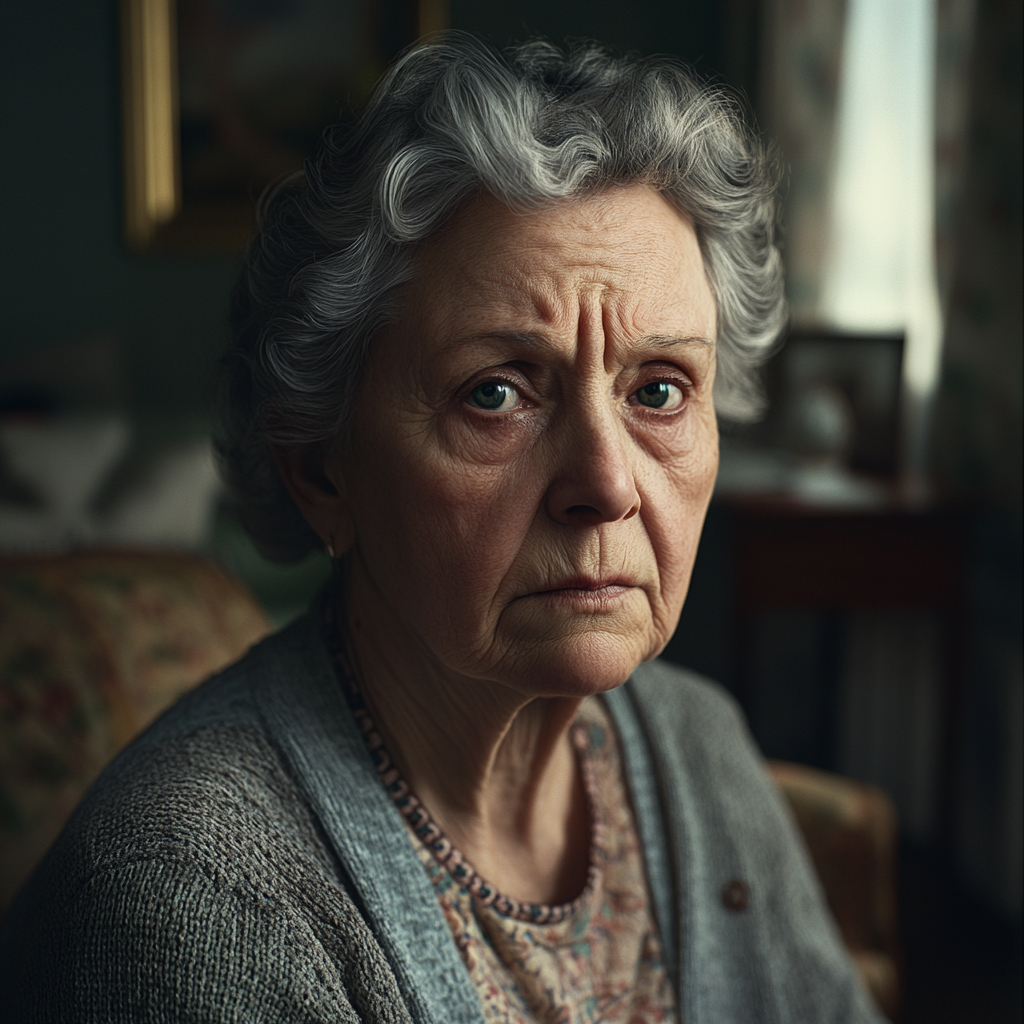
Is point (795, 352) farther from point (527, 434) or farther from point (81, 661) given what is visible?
point (527, 434)

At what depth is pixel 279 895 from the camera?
70cm

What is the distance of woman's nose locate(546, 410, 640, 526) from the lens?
72 centimetres

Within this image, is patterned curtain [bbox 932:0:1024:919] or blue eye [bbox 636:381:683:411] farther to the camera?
patterned curtain [bbox 932:0:1024:919]

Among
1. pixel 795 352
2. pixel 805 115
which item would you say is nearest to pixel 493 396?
pixel 795 352

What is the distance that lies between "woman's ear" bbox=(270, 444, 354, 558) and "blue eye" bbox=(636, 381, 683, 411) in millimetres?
263

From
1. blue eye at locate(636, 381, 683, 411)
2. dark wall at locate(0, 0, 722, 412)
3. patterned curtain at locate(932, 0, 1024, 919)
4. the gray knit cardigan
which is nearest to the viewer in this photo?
the gray knit cardigan

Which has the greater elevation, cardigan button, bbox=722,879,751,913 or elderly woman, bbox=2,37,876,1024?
elderly woman, bbox=2,37,876,1024

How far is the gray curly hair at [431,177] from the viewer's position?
2.37ft

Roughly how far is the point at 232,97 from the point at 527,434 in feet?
11.2

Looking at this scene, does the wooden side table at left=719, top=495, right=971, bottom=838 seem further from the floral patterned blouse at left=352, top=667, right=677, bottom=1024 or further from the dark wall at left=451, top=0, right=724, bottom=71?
the dark wall at left=451, top=0, right=724, bottom=71

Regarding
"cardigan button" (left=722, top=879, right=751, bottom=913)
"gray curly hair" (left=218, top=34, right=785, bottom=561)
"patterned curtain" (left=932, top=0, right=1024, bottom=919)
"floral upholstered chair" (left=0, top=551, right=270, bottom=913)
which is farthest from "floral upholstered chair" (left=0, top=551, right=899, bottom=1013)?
"patterned curtain" (left=932, top=0, right=1024, bottom=919)

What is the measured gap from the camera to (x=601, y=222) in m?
0.75

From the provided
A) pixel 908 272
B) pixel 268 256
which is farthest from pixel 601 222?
pixel 908 272

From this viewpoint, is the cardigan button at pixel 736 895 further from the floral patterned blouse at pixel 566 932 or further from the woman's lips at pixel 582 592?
the woman's lips at pixel 582 592
